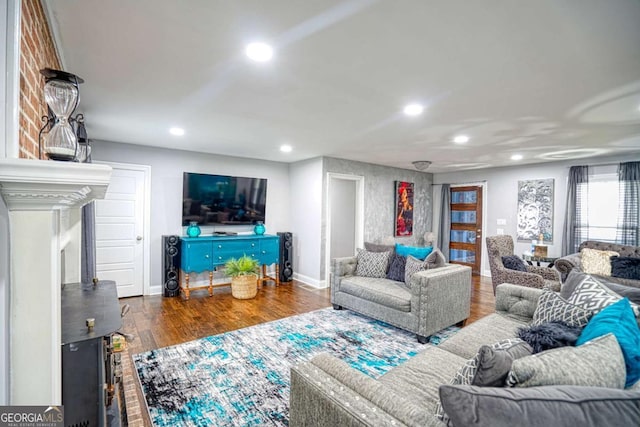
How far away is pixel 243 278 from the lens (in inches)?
182

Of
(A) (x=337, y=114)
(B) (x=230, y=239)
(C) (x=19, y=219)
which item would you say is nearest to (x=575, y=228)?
(A) (x=337, y=114)

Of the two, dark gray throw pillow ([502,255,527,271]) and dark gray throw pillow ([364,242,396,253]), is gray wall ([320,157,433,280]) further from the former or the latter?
dark gray throw pillow ([502,255,527,271])

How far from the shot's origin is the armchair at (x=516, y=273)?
396 cm

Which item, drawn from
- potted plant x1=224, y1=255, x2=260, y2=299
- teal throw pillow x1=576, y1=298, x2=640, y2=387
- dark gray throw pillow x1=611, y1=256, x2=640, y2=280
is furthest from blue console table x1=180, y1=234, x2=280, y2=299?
dark gray throw pillow x1=611, y1=256, x2=640, y2=280

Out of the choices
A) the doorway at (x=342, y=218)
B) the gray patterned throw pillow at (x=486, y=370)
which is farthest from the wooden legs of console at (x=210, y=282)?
the gray patterned throw pillow at (x=486, y=370)

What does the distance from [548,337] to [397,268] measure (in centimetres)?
250

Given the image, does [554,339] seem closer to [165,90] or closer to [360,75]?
[360,75]

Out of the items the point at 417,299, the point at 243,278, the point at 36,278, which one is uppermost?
the point at 36,278

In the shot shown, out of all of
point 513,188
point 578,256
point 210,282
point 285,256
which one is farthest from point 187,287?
point 513,188

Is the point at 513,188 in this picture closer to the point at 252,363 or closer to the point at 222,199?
the point at 222,199

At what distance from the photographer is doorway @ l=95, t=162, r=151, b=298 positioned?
4430 millimetres

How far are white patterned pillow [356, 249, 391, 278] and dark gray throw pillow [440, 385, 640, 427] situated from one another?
3120 mm

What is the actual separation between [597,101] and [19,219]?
385 centimetres

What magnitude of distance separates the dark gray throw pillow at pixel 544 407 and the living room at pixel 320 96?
4.89 feet
